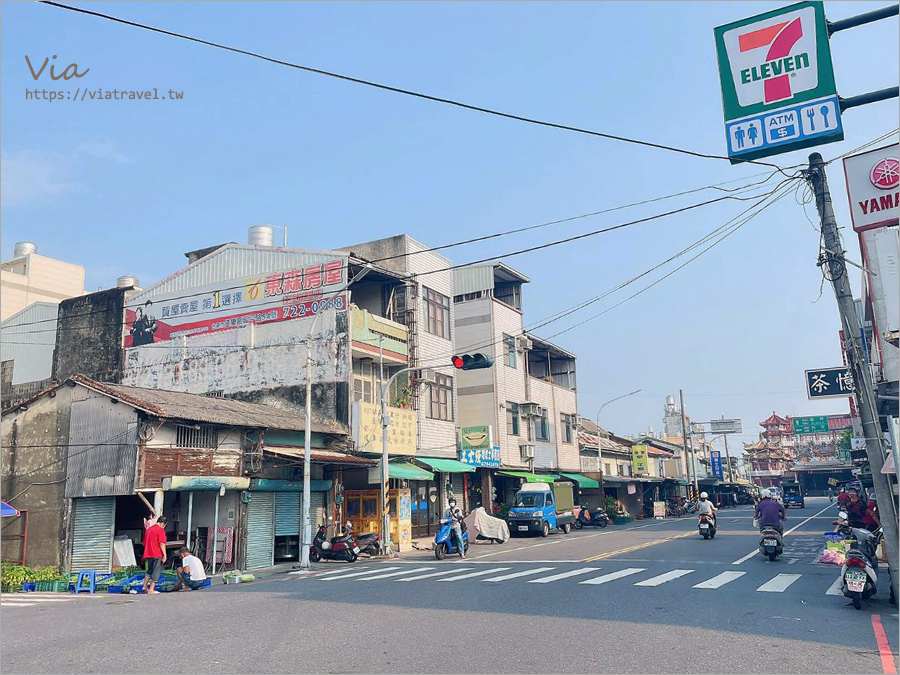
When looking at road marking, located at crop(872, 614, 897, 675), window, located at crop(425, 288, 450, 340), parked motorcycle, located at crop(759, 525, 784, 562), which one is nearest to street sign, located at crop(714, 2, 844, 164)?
road marking, located at crop(872, 614, 897, 675)

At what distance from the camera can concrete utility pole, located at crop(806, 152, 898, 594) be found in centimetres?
1062

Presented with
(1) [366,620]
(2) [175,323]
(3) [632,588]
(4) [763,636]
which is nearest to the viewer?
(4) [763,636]

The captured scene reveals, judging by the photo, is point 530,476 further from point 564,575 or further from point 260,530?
point 564,575

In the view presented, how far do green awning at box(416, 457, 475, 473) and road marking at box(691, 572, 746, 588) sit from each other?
16.8 m

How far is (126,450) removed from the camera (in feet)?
63.8

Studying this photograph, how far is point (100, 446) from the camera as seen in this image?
19938 mm

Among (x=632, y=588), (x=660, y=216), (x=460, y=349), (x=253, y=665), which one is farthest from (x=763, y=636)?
(x=460, y=349)

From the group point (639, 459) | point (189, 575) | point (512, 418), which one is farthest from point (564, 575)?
point (639, 459)

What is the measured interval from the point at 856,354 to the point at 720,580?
5.72m

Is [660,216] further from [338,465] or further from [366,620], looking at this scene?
[338,465]

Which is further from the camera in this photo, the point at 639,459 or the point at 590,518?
the point at 639,459

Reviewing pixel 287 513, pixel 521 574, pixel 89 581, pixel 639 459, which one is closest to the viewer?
pixel 521 574

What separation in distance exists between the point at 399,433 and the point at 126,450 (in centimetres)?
1190

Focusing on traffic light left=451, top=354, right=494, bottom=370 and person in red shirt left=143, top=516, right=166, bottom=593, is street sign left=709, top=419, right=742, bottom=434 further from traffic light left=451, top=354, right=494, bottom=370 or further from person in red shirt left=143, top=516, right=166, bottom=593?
person in red shirt left=143, top=516, right=166, bottom=593
